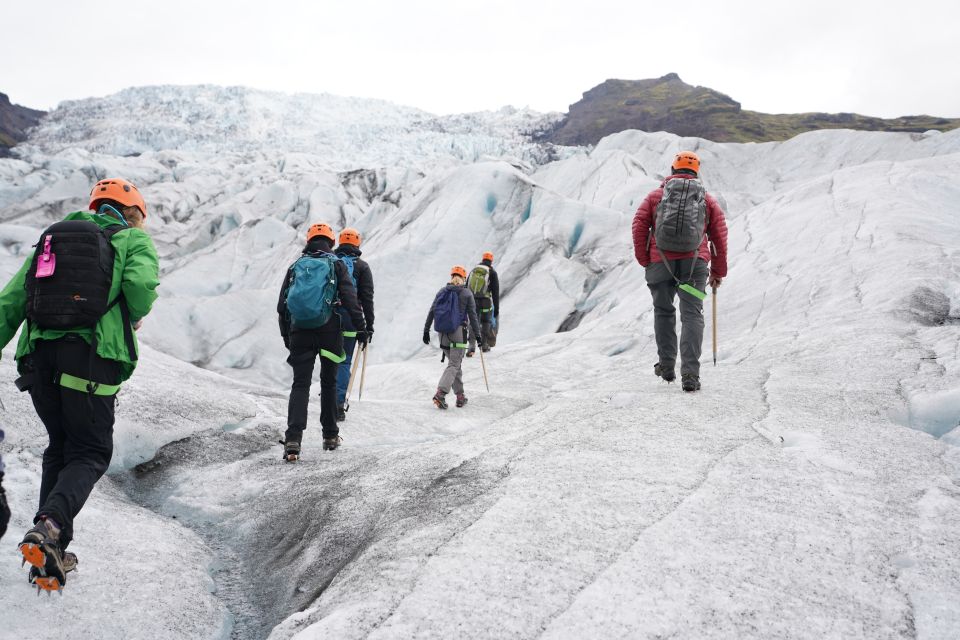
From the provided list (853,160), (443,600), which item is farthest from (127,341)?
(853,160)

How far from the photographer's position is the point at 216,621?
3.06 meters

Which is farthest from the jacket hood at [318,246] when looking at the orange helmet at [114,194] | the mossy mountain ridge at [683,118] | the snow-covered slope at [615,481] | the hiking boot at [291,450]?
the mossy mountain ridge at [683,118]

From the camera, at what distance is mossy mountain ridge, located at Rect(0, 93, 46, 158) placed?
251 feet

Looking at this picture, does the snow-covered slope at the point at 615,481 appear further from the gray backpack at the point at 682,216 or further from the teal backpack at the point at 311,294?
the gray backpack at the point at 682,216

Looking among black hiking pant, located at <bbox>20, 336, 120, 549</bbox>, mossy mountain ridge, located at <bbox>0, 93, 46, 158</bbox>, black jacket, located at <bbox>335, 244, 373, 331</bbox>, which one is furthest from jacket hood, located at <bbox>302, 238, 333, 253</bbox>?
mossy mountain ridge, located at <bbox>0, 93, 46, 158</bbox>

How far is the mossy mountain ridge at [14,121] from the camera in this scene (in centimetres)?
7643

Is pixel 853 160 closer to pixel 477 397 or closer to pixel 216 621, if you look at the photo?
pixel 477 397

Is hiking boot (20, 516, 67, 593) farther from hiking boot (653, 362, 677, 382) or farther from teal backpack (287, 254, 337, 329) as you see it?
hiking boot (653, 362, 677, 382)

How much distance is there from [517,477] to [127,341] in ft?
7.65

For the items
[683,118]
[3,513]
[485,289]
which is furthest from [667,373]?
[683,118]

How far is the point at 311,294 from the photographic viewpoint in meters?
5.30

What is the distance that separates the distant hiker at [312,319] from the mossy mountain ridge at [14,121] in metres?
88.9

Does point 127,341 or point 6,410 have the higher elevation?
point 127,341

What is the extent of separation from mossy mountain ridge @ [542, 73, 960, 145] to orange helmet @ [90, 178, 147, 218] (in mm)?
71172
